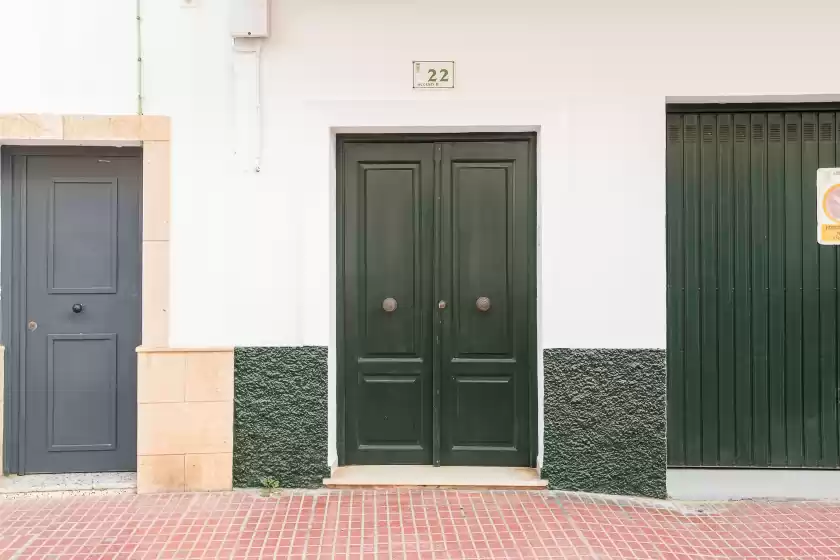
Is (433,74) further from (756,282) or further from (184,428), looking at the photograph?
(184,428)

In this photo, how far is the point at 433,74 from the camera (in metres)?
4.23

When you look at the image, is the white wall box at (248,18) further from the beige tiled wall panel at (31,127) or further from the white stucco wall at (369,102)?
the beige tiled wall panel at (31,127)

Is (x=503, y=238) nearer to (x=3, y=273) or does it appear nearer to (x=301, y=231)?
(x=301, y=231)

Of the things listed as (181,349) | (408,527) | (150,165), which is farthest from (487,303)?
(150,165)

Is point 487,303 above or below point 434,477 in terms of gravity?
above

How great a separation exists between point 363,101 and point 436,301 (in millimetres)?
1542

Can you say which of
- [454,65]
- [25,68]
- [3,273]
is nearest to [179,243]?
[3,273]

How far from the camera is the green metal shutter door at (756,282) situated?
437cm

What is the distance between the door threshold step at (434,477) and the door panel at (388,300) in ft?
0.35

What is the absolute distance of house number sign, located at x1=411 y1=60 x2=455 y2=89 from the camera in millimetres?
A: 4219

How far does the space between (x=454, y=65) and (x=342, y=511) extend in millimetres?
3170

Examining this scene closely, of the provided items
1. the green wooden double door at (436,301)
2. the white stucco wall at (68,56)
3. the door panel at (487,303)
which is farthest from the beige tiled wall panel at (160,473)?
the white stucco wall at (68,56)

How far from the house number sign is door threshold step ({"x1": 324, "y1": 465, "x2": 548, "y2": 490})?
2.81 meters

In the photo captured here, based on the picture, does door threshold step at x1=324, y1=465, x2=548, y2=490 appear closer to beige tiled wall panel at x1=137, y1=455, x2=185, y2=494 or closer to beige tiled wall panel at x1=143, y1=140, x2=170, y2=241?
beige tiled wall panel at x1=137, y1=455, x2=185, y2=494
